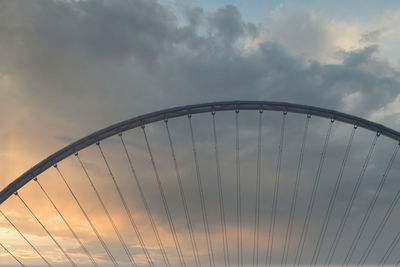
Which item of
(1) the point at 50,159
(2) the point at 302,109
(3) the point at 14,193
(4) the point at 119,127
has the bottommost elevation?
(3) the point at 14,193

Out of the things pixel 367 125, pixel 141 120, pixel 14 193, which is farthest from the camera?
pixel 367 125

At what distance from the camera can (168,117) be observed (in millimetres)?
58281

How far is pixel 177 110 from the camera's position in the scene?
191ft

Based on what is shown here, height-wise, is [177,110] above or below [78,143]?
above

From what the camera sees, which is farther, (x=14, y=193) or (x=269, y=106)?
(x=269, y=106)

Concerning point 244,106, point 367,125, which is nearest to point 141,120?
point 244,106

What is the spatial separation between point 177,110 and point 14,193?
19356 millimetres

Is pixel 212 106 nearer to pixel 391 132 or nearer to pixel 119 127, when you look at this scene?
pixel 119 127

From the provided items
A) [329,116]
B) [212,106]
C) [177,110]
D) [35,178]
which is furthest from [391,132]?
[35,178]

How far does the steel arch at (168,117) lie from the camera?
180 ft

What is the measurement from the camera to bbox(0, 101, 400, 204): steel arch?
180 feet

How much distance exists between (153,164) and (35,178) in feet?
42.4

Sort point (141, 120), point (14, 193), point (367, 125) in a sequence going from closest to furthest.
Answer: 1. point (14, 193)
2. point (141, 120)
3. point (367, 125)

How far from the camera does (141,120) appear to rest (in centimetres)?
5812
